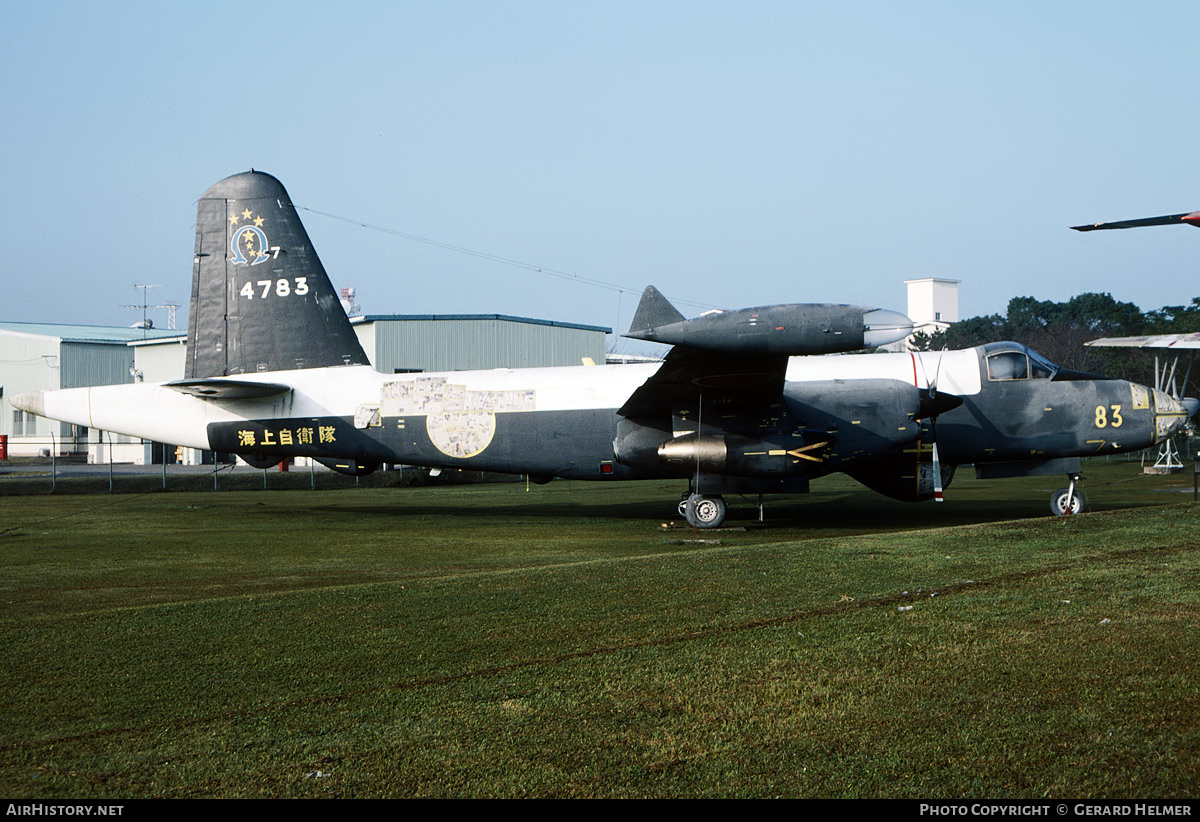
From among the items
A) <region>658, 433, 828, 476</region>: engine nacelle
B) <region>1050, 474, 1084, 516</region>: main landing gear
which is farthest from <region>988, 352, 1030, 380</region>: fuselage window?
<region>658, 433, 828, 476</region>: engine nacelle

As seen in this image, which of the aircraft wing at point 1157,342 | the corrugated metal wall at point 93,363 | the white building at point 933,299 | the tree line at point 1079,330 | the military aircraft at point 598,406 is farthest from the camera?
the white building at point 933,299

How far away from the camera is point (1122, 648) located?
22.0ft

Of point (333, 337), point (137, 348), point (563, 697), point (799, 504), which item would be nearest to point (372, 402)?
point (333, 337)

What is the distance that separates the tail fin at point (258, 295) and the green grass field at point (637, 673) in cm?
754

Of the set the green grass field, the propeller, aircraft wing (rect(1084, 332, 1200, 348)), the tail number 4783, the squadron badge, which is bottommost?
the green grass field

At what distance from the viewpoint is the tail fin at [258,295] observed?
20.0m

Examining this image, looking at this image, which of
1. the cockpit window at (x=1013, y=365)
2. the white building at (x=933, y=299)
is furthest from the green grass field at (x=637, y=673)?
the white building at (x=933, y=299)

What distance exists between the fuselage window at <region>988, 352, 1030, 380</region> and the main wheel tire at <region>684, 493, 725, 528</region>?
18.4ft

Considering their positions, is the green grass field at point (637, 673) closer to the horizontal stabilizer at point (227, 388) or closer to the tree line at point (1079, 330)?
the horizontal stabilizer at point (227, 388)

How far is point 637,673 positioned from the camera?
6598 millimetres

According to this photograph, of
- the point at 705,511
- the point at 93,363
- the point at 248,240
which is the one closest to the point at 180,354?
the point at 93,363

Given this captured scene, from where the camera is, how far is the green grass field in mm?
4867

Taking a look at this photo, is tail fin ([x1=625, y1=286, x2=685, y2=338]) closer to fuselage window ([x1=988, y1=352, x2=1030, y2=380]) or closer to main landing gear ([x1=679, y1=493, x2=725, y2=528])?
main landing gear ([x1=679, y1=493, x2=725, y2=528])

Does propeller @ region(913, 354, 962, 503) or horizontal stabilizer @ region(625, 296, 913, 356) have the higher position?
horizontal stabilizer @ region(625, 296, 913, 356)
